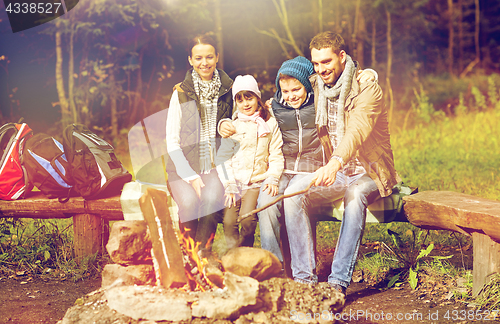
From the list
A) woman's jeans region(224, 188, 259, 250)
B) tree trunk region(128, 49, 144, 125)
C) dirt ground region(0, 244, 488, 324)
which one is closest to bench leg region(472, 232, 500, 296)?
dirt ground region(0, 244, 488, 324)

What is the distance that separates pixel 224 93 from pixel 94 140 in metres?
1.16

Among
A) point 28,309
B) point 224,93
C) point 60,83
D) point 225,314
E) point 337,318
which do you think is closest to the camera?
point 225,314

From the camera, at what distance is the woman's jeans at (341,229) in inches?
123

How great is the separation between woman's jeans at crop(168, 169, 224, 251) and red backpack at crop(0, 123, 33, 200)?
4.53ft

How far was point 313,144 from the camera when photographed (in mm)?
3484

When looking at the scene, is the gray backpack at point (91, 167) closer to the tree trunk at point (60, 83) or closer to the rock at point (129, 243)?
the rock at point (129, 243)

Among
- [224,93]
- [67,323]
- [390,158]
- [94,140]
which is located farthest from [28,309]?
[390,158]

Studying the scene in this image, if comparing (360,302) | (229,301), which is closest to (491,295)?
(360,302)

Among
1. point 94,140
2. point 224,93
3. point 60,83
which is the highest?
point 60,83

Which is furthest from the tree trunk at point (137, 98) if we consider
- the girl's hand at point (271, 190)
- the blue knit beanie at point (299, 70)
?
the girl's hand at point (271, 190)

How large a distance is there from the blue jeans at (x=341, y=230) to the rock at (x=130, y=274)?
0.98m

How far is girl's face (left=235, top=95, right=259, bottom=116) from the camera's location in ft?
11.3

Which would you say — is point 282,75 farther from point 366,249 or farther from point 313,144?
point 366,249

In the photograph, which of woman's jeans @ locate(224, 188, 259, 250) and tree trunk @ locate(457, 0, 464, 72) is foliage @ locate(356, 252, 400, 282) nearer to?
woman's jeans @ locate(224, 188, 259, 250)
